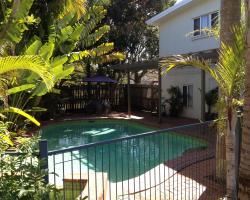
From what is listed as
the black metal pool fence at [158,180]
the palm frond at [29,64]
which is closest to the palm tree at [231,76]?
the black metal pool fence at [158,180]

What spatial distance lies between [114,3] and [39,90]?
16.5 m

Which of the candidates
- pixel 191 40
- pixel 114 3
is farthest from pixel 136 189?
pixel 114 3

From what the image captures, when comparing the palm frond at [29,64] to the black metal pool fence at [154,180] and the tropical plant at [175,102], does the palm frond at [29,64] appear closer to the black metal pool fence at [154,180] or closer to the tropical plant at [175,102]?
the black metal pool fence at [154,180]

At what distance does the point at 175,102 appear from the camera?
774 inches

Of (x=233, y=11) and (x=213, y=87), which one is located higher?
(x=233, y=11)

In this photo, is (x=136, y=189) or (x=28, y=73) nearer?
(x=136, y=189)

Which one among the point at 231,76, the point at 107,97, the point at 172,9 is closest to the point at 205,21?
the point at 172,9

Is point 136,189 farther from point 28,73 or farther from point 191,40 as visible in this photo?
point 191,40

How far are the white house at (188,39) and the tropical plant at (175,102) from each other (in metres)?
0.30

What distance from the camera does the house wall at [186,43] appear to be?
17.5m

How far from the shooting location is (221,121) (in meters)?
6.13

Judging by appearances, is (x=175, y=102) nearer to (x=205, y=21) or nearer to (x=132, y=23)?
(x=205, y=21)

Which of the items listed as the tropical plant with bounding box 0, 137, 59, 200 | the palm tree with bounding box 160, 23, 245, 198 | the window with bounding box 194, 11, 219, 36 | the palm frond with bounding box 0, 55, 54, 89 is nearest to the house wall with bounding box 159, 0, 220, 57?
the window with bounding box 194, 11, 219, 36

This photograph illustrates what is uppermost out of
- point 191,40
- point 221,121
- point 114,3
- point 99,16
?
point 114,3
